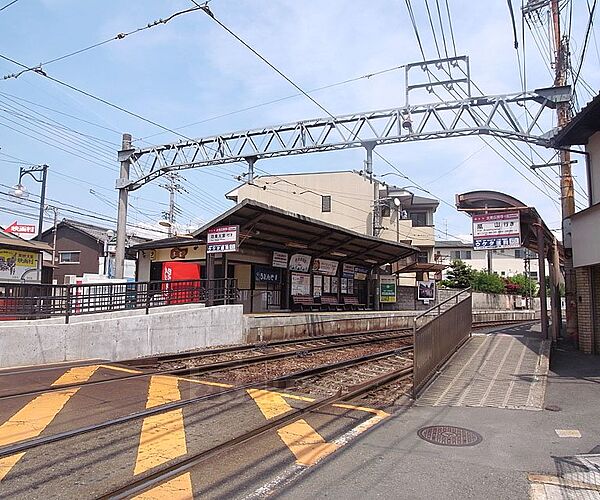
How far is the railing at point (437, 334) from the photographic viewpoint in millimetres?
8953

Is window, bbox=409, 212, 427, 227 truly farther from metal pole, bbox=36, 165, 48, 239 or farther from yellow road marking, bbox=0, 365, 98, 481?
yellow road marking, bbox=0, 365, 98, 481

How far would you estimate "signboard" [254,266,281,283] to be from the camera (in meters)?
22.1

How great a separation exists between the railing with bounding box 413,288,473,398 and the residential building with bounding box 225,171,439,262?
85.3 ft

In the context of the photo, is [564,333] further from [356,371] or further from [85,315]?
[85,315]

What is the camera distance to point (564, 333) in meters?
20.5

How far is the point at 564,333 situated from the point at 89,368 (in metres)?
18.0

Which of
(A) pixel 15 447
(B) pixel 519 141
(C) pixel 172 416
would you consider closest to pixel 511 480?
(C) pixel 172 416

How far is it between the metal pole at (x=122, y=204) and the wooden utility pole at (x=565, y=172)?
56.4ft

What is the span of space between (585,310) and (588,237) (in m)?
2.30

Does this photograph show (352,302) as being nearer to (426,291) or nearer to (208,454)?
(426,291)

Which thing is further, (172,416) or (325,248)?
(325,248)

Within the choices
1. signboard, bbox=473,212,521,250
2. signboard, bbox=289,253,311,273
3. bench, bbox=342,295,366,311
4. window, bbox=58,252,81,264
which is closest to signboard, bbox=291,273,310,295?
signboard, bbox=289,253,311,273

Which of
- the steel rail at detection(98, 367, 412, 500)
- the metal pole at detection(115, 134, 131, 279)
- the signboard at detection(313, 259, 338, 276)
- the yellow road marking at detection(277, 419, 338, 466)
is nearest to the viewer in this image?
the steel rail at detection(98, 367, 412, 500)

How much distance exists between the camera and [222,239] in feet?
57.2
